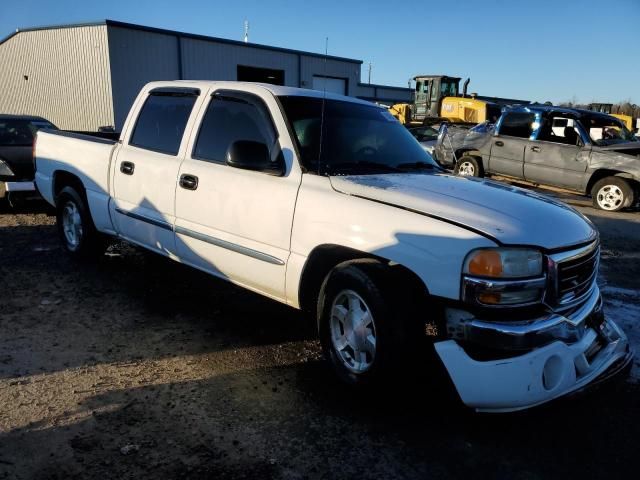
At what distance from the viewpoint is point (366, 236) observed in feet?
9.93

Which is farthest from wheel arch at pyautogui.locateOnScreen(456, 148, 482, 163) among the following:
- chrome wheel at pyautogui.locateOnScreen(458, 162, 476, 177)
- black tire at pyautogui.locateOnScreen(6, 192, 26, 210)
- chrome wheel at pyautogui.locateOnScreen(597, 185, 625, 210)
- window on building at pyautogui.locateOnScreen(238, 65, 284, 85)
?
window on building at pyautogui.locateOnScreen(238, 65, 284, 85)

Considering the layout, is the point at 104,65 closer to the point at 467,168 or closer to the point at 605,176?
the point at 467,168

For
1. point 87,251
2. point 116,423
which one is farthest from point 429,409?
point 87,251

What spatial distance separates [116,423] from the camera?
286 cm

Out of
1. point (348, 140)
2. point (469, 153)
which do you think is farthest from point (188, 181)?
point (469, 153)

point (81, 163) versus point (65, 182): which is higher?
point (81, 163)

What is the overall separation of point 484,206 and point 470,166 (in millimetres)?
10034

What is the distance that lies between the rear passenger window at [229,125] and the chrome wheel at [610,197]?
8.94 m

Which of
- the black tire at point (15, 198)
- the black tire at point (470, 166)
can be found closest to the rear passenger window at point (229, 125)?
the black tire at point (15, 198)

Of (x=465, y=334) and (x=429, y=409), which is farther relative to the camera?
(x=429, y=409)

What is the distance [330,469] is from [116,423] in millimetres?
1200

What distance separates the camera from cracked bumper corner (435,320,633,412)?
8.46 ft

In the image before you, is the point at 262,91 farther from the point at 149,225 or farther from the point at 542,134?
the point at 542,134

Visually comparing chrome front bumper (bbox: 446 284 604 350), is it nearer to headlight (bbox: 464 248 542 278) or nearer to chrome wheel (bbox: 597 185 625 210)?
headlight (bbox: 464 248 542 278)
